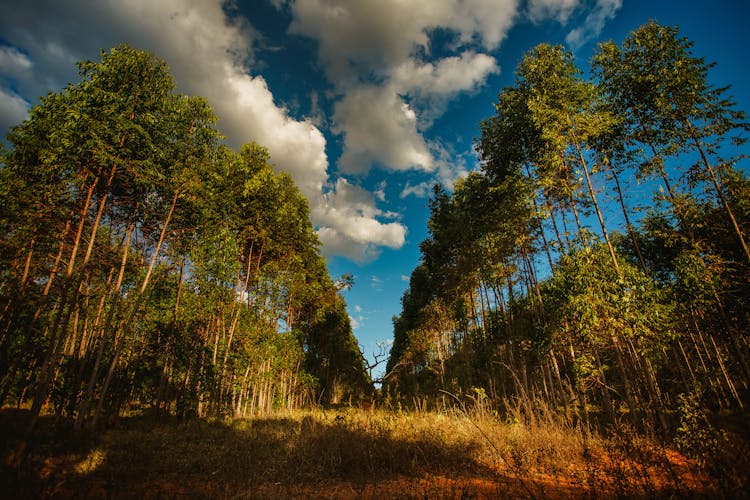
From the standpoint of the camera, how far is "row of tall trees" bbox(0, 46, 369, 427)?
898 cm

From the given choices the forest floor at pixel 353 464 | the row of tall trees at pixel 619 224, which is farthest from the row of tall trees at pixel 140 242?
the row of tall trees at pixel 619 224

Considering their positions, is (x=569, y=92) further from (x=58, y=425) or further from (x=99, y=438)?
(x=58, y=425)

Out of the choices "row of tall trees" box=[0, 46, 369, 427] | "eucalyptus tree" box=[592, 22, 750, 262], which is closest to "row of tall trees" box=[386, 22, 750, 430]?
"eucalyptus tree" box=[592, 22, 750, 262]

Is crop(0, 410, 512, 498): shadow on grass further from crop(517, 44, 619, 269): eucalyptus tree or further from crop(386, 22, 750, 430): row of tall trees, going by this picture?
crop(517, 44, 619, 269): eucalyptus tree

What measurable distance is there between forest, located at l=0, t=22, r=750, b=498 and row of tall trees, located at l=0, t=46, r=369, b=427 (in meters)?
0.11

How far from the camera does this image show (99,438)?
8.84m

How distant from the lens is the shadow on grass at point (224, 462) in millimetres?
5277

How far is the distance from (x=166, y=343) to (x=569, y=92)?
21099mm

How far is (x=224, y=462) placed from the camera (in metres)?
6.95

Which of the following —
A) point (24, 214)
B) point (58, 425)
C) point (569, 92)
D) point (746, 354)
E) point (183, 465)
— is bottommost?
point (183, 465)

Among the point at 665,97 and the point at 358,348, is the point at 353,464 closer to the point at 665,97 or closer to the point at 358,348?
the point at 358,348

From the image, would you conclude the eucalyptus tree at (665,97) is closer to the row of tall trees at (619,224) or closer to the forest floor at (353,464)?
the row of tall trees at (619,224)

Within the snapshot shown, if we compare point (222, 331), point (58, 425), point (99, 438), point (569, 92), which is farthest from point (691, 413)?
point (222, 331)

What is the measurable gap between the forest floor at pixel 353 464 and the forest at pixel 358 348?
0.22 ft
